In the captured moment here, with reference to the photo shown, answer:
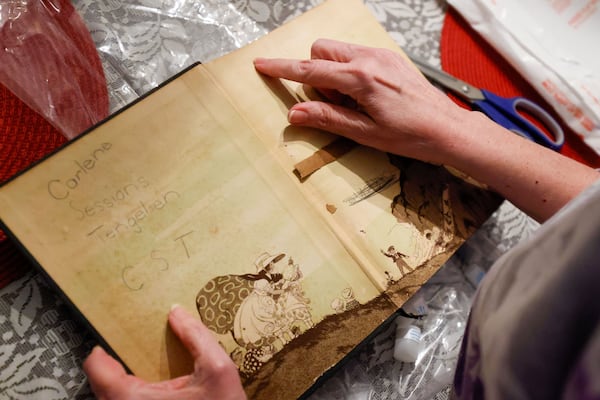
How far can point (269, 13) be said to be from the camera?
2.23ft

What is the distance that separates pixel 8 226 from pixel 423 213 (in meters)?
0.40

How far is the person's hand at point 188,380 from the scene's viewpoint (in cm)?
36

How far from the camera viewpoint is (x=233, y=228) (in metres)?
0.45

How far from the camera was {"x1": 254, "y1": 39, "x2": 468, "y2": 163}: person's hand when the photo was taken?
0.51 m

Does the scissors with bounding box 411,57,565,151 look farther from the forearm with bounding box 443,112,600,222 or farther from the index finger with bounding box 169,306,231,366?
the index finger with bounding box 169,306,231,366

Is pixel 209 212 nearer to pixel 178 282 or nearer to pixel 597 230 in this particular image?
pixel 178 282

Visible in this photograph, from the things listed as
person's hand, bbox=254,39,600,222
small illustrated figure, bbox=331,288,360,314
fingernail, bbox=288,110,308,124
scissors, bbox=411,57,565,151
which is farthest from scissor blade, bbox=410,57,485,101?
small illustrated figure, bbox=331,288,360,314

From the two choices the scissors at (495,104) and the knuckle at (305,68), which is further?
the scissors at (495,104)

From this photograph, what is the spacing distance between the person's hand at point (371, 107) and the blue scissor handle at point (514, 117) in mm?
135

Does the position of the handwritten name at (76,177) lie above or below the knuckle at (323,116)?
above

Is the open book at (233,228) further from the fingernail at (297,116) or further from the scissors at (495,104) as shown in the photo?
the scissors at (495,104)

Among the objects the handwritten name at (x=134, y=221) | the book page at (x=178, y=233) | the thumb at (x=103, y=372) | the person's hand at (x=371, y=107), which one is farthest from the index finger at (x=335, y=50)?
the thumb at (x=103, y=372)

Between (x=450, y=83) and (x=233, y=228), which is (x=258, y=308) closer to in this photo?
(x=233, y=228)

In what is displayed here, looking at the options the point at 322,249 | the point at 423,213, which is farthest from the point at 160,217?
the point at 423,213
